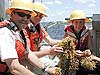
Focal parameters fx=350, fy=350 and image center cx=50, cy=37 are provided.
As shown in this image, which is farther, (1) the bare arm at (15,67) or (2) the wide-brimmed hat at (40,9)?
(2) the wide-brimmed hat at (40,9)

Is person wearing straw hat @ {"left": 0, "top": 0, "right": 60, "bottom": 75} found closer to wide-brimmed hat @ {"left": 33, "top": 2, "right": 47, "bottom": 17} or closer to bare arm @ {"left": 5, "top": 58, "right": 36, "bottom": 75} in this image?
bare arm @ {"left": 5, "top": 58, "right": 36, "bottom": 75}

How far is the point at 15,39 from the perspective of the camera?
4098 mm

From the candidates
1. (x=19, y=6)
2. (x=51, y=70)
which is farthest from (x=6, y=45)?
(x=51, y=70)

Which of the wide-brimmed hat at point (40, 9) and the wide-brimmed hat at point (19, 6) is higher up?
the wide-brimmed hat at point (19, 6)

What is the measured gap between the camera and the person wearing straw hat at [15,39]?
3889 millimetres

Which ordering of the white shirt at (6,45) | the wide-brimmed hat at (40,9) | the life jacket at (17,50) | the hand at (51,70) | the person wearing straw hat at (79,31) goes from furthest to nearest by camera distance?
the person wearing straw hat at (79,31)
the wide-brimmed hat at (40,9)
the hand at (51,70)
the life jacket at (17,50)
the white shirt at (6,45)

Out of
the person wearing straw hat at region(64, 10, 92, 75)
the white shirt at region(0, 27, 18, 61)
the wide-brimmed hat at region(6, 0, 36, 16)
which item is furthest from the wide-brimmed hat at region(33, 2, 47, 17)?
the white shirt at region(0, 27, 18, 61)

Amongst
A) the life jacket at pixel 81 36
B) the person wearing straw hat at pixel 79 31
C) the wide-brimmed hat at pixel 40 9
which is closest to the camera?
the wide-brimmed hat at pixel 40 9

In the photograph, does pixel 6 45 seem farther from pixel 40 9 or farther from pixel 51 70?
pixel 40 9

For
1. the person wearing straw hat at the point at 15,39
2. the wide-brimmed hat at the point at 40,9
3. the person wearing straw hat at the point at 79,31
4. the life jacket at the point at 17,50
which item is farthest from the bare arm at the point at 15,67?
the person wearing straw hat at the point at 79,31

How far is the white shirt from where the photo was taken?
3871 millimetres

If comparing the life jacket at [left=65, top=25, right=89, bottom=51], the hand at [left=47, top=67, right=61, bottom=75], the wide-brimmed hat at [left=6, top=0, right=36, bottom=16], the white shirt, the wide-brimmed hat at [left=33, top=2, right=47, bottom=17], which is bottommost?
the hand at [left=47, top=67, right=61, bottom=75]

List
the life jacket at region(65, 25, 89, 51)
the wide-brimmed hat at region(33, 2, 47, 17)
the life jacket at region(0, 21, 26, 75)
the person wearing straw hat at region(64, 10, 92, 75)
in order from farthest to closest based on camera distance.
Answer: the life jacket at region(65, 25, 89, 51) < the person wearing straw hat at region(64, 10, 92, 75) < the wide-brimmed hat at region(33, 2, 47, 17) < the life jacket at region(0, 21, 26, 75)

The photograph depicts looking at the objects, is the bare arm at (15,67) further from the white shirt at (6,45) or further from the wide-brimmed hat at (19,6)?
the wide-brimmed hat at (19,6)
